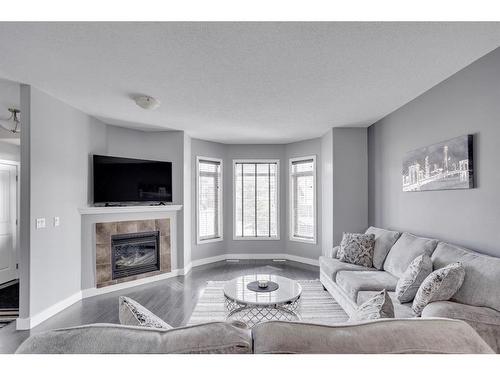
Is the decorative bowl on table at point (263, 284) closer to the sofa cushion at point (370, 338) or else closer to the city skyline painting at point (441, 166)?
the sofa cushion at point (370, 338)

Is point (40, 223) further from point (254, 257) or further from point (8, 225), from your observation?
point (254, 257)

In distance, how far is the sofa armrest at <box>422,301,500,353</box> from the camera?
5.36ft

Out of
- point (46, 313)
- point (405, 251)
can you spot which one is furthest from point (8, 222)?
point (405, 251)

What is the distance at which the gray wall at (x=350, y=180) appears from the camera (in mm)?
4324

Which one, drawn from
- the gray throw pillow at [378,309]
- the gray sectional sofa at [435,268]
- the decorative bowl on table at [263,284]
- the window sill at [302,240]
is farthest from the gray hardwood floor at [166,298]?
the gray throw pillow at [378,309]

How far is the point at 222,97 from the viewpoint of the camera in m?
3.01

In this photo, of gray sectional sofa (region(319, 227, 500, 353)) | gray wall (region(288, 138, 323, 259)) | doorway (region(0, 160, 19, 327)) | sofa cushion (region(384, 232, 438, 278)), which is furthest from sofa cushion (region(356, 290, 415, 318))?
doorway (region(0, 160, 19, 327))

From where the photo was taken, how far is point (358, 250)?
330 cm

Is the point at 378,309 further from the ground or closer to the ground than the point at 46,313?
further from the ground

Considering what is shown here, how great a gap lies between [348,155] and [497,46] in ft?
7.90

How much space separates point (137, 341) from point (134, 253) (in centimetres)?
363

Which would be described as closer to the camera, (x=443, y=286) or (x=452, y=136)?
(x=443, y=286)
